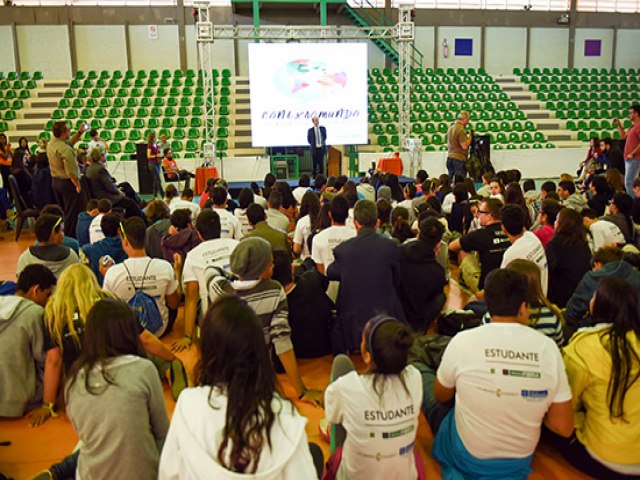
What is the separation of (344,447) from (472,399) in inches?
21.0

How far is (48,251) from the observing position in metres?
4.14

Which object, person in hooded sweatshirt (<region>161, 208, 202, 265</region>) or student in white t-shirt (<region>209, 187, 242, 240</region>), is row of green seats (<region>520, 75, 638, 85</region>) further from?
person in hooded sweatshirt (<region>161, 208, 202, 265</region>)

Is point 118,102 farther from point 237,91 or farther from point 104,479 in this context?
point 104,479

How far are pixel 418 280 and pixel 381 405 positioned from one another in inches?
78.8

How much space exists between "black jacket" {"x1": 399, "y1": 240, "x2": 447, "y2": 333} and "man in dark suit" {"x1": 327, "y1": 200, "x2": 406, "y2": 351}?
0.33m

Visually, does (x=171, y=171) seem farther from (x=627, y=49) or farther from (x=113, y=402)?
(x=627, y=49)

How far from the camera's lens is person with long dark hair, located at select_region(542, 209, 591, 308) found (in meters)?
4.17

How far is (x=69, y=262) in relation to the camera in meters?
4.20

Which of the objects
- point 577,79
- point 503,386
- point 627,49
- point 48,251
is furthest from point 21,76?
point 627,49

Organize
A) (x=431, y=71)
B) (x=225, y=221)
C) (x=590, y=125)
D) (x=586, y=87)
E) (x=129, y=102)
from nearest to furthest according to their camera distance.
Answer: (x=225, y=221) < (x=129, y=102) < (x=590, y=125) < (x=431, y=71) < (x=586, y=87)

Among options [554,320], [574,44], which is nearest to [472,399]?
[554,320]

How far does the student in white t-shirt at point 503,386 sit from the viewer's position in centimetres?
228

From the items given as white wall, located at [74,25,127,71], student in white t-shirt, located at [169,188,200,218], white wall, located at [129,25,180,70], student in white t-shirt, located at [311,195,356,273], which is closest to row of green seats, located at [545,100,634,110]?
white wall, located at [129,25,180,70]

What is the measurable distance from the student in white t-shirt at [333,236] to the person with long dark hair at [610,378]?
78.4 inches
